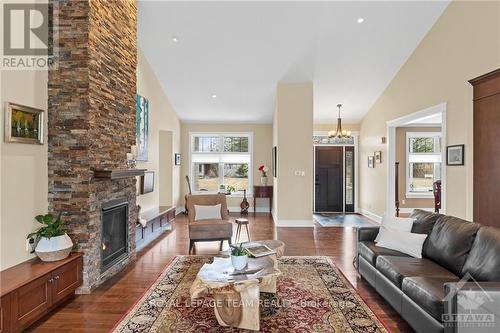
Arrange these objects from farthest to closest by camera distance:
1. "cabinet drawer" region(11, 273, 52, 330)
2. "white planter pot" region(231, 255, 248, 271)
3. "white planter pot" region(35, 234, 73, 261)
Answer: "white planter pot" region(35, 234, 73, 261) < "white planter pot" region(231, 255, 248, 271) < "cabinet drawer" region(11, 273, 52, 330)

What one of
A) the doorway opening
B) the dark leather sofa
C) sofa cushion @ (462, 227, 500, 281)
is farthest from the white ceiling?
sofa cushion @ (462, 227, 500, 281)

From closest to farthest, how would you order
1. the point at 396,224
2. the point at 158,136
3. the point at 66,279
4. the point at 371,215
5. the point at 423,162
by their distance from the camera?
1. the point at 66,279
2. the point at 396,224
3. the point at 158,136
4. the point at 371,215
5. the point at 423,162

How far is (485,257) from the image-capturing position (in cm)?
245

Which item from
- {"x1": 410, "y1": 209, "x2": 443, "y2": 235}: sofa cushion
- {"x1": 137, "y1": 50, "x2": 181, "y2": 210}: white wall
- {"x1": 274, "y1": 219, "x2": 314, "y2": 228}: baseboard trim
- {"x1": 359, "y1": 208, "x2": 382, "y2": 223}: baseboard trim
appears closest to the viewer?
{"x1": 410, "y1": 209, "x2": 443, "y2": 235}: sofa cushion

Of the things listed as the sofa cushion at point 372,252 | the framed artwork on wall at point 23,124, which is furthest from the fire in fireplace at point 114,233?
the sofa cushion at point 372,252

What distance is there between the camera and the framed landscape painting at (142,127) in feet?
18.7

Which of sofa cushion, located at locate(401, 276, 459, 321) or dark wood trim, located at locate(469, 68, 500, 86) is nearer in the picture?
sofa cushion, located at locate(401, 276, 459, 321)

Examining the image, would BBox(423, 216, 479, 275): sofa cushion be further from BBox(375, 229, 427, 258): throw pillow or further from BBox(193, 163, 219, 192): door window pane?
BBox(193, 163, 219, 192): door window pane

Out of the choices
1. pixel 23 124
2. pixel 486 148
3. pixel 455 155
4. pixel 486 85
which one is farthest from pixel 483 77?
pixel 23 124

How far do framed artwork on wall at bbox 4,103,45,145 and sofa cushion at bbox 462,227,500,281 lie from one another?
430 cm

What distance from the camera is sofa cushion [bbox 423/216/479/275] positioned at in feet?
8.93

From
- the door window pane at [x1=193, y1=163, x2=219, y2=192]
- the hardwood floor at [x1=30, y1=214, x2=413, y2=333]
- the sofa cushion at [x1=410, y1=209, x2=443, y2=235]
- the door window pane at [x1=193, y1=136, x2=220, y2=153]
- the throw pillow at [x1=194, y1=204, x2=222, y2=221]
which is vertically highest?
the door window pane at [x1=193, y1=136, x2=220, y2=153]

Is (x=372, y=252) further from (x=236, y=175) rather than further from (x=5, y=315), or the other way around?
(x=236, y=175)

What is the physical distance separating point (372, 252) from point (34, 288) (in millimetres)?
3359
